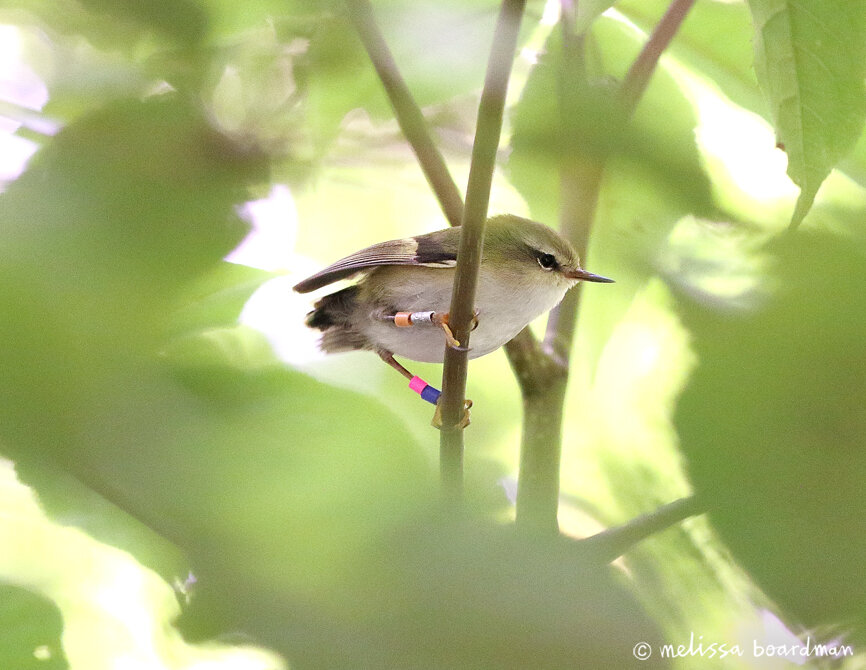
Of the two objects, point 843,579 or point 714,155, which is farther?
point 714,155

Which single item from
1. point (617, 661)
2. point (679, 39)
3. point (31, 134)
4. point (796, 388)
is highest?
point (679, 39)

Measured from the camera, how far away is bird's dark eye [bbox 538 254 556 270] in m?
0.35

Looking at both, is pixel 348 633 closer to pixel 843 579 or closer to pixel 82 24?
pixel 843 579

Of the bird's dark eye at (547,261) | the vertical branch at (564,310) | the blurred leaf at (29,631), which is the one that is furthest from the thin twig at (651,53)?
the blurred leaf at (29,631)

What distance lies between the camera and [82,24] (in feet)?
1.27

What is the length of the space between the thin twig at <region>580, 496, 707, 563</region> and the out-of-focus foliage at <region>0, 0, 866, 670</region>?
0.4 inches

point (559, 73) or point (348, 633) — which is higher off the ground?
point (559, 73)

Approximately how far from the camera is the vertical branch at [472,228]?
0.63 ft

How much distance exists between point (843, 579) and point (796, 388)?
93 mm

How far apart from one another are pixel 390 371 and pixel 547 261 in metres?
0.12

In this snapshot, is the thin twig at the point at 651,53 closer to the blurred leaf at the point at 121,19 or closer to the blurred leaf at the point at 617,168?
the blurred leaf at the point at 617,168

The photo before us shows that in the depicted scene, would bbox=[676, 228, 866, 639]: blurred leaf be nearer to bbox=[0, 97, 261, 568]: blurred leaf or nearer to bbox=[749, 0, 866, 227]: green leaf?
bbox=[749, 0, 866, 227]: green leaf

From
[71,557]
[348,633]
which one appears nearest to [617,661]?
[348,633]

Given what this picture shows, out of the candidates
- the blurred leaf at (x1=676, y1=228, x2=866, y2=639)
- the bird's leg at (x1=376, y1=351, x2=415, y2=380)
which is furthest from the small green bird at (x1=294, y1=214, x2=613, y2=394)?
the blurred leaf at (x1=676, y1=228, x2=866, y2=639)
